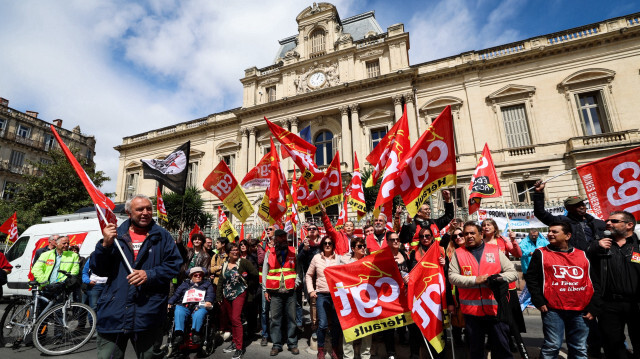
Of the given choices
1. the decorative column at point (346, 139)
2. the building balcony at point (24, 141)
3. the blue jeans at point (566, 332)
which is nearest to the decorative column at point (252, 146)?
the decorative column at point (346, 139)

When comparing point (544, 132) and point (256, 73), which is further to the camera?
point (256, 73)

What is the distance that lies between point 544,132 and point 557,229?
17.9 m

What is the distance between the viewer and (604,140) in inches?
633

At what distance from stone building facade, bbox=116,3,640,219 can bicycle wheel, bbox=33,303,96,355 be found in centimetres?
1316

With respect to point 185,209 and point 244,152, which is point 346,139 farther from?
point 185,209

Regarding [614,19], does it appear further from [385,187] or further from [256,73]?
[256,73]

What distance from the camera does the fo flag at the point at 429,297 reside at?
A: 3.59 m

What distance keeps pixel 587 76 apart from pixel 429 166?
63.9ft

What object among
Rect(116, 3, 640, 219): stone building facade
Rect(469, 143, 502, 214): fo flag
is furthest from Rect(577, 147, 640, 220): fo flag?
Rect(116, 3, 640, 219): stone building facade

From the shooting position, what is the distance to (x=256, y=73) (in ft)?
87.1

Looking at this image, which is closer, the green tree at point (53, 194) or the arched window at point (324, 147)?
the green tree at point (53, 194)

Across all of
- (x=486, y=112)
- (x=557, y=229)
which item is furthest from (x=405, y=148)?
(x=486, y=112)

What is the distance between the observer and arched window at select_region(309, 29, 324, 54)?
2488 centimetres

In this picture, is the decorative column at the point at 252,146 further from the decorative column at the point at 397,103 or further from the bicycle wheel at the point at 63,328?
the bicycle wheel at the point at 63,328
